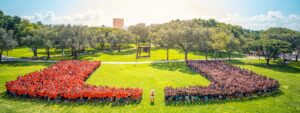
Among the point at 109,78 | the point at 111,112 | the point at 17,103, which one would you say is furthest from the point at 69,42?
the point at 111,112

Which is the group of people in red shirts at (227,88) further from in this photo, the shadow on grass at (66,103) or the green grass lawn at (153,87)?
the shadow on grass at (66,103)

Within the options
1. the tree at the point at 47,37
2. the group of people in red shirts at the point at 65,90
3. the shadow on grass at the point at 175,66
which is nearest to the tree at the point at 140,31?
the tree at the point at 47,37

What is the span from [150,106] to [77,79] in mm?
12337

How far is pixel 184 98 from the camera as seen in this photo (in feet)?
89.4

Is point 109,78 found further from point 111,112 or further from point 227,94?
point 227,94

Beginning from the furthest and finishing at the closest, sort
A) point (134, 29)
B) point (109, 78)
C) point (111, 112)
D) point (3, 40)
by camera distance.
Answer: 1. point (134, 29)
2. point (3, 40)
3. point (109, 78)
4. point (111, 112)

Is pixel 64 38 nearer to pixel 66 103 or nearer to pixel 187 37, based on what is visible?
pixel 187 37

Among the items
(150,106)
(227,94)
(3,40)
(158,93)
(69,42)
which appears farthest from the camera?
(69,42)

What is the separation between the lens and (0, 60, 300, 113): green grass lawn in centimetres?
2488

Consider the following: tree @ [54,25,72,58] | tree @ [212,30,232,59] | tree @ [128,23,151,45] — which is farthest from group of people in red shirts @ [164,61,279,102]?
tree @ [128,23,151,45]

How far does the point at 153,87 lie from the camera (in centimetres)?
3338

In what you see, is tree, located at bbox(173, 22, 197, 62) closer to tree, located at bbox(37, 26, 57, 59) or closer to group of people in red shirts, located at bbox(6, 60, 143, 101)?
group of people in red shirts, located at bbox(6, 60, 143, 101)

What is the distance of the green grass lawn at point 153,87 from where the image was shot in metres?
24.9

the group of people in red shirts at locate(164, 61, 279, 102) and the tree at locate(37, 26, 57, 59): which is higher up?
the tree at locate(37, 26, 57, 59)
